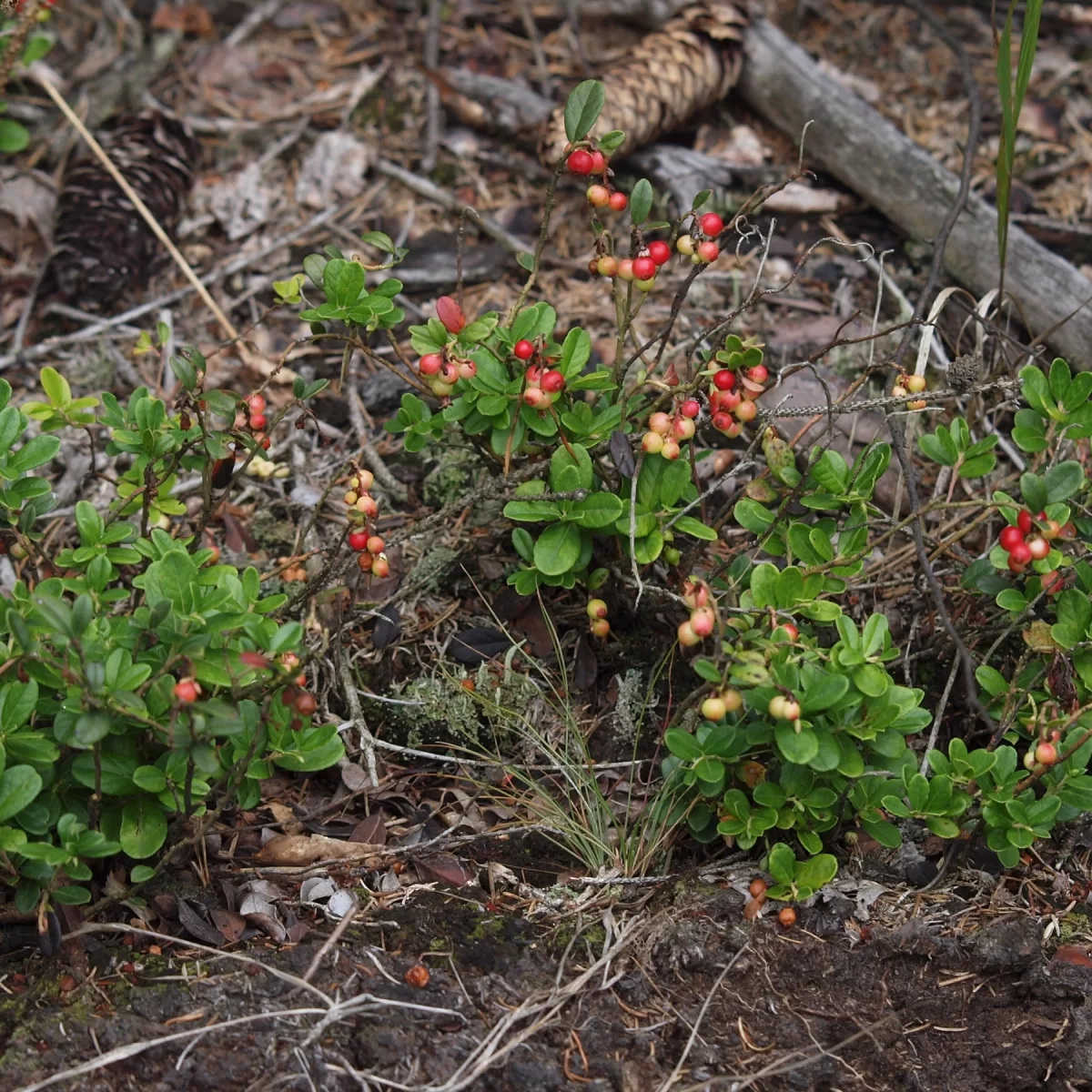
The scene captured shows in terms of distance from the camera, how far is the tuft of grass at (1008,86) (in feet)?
8.04

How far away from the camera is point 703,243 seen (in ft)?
7.22

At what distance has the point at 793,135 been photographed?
3990 mm

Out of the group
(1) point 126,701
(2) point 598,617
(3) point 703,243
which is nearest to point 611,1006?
(2) point 598,617

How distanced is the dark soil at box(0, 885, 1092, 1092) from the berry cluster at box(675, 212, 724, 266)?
1267 millimetres

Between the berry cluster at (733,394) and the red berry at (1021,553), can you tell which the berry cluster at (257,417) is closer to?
the berry cluster at (733,394)

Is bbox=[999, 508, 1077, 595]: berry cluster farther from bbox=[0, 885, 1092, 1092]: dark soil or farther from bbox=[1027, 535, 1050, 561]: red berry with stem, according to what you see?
bbox=[0, 885, 1092, 1092]: dark soil

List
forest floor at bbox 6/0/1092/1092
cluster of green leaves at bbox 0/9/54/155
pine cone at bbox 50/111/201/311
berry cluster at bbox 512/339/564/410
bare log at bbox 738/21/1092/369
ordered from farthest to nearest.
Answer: pine cone at bbox 50/111/201/311, cluster of green leaves at bbox 0/9/54/155, bare log at bbox 738/21/1092/369, berry cluster at bbox 512/339/564/410, forest floor at bbox 6/0/1092/1092

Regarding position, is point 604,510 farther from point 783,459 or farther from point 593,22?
point 593,22

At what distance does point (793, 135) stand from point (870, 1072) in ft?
10.5

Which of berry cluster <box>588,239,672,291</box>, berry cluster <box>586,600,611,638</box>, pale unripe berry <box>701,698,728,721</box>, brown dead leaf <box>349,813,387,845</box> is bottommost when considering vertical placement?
brown dead leaf <box>349,813,387,845</box>

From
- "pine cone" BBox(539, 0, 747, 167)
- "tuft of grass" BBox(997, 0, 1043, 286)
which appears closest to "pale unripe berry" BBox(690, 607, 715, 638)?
"tuft of grass" BBox(997, 0, 1043, 286)

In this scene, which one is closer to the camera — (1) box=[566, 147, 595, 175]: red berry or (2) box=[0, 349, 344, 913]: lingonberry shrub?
(2) box=[0, 349, 344, 913]: lingonberry shrub

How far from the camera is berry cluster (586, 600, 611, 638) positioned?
2518mm

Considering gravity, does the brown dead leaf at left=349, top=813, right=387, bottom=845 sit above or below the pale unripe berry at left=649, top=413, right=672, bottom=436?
below
